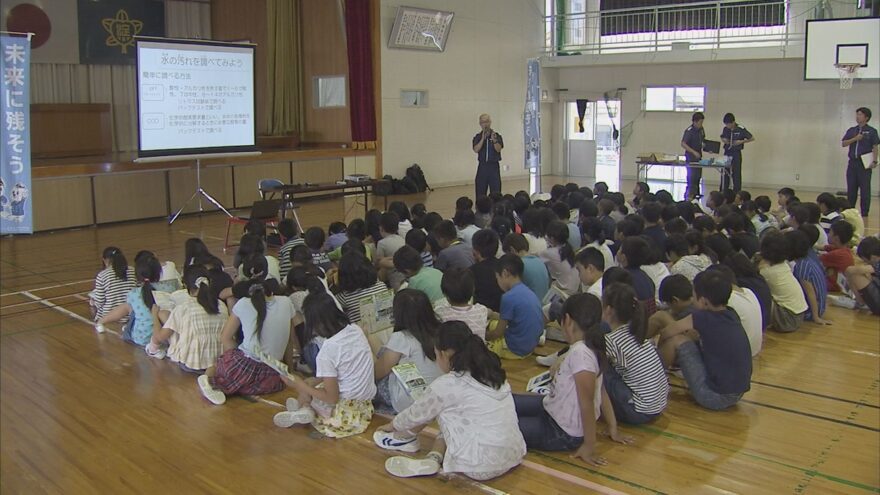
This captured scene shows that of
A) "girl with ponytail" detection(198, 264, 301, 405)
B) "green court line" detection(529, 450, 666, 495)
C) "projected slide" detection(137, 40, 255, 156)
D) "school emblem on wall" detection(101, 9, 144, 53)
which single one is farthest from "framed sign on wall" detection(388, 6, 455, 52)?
"green court line" detection(529, 450, 666, 495)

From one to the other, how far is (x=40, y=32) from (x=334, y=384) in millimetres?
10831

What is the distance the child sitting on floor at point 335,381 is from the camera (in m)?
3.45

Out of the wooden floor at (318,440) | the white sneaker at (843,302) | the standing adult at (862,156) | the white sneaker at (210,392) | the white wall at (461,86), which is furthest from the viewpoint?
the white wall at (461,86)

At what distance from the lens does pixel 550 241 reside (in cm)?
542

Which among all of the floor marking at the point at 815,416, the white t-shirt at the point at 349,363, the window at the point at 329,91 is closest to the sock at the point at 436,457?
the white t-shirt at the point at 349,363

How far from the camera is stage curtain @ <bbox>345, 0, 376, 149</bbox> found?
40.1ft

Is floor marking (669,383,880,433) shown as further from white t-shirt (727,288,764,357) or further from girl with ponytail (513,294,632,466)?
girl with ponytail (513,294,632,466)

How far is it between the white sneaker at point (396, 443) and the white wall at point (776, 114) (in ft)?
37.7

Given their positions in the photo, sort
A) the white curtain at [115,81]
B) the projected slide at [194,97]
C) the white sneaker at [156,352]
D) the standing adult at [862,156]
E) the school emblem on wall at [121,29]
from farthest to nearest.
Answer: the school emblem on wall at [121,29]
the white curtain at [115,81]
the standing adult at [862,156]
the projected slide at [194,97]
the white sneaker at [156,352]

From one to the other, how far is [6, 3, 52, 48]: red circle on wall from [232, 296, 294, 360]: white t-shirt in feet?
31.1

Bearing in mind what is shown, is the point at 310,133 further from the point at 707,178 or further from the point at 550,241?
the point at 550,241

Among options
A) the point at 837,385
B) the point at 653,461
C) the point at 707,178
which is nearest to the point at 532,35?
the point at 707,178

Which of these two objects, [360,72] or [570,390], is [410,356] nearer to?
[570,390]

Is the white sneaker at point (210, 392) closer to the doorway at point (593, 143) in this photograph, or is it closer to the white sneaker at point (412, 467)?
the white sneaker at point (412, 467)
